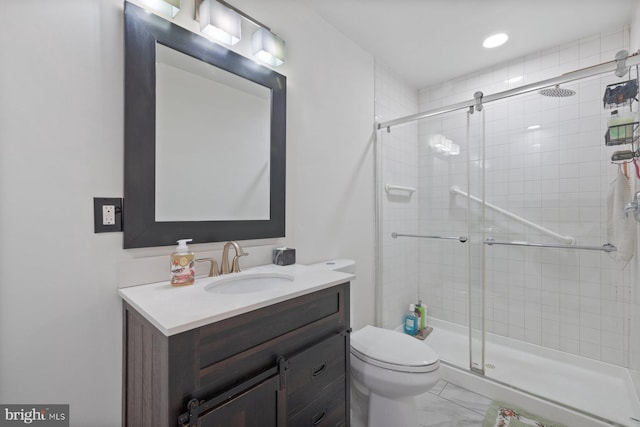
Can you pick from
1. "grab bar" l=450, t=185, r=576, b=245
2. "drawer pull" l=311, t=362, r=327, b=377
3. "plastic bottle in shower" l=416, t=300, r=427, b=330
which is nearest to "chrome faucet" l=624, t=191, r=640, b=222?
"grab bar" l=450, t=185, r=576, b=245

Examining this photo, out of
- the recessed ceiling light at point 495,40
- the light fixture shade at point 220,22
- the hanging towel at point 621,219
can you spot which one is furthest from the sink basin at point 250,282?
the recessed ceiling light at point 495,40

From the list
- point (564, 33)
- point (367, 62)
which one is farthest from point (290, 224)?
point (564, 33)

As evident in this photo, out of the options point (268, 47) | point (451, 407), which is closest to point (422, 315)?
point (451, 407)

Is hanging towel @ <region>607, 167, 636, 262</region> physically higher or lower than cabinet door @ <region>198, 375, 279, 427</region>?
higher

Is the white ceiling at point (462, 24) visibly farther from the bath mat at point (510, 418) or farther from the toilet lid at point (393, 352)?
the bath mat at point (510, 418)

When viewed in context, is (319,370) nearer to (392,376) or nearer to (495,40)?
(392,376)

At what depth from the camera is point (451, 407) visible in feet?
5.48

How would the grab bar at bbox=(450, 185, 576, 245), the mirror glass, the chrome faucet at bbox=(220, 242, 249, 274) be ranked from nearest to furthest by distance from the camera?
the mirror glass → the chrome faucet at bbox=(220, 242, 249, 274) → the grab bar at bbox=(450, 185, 576, 245)

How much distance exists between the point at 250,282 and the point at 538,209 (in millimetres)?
2141

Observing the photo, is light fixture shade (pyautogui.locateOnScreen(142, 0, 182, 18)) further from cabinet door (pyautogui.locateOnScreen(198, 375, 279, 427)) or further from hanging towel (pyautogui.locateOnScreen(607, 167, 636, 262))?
hanging towel (pyautogui.locateOnScreen(607, 167, 636, 262))

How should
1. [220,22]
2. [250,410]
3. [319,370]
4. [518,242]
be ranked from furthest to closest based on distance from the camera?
[518,242]
[220,22]
[319,370]
[250,410]

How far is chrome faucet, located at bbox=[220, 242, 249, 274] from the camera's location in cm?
121

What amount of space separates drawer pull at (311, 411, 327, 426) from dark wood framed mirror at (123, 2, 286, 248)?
0.81m

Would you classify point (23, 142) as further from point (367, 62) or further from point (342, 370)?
point (367, 62)
